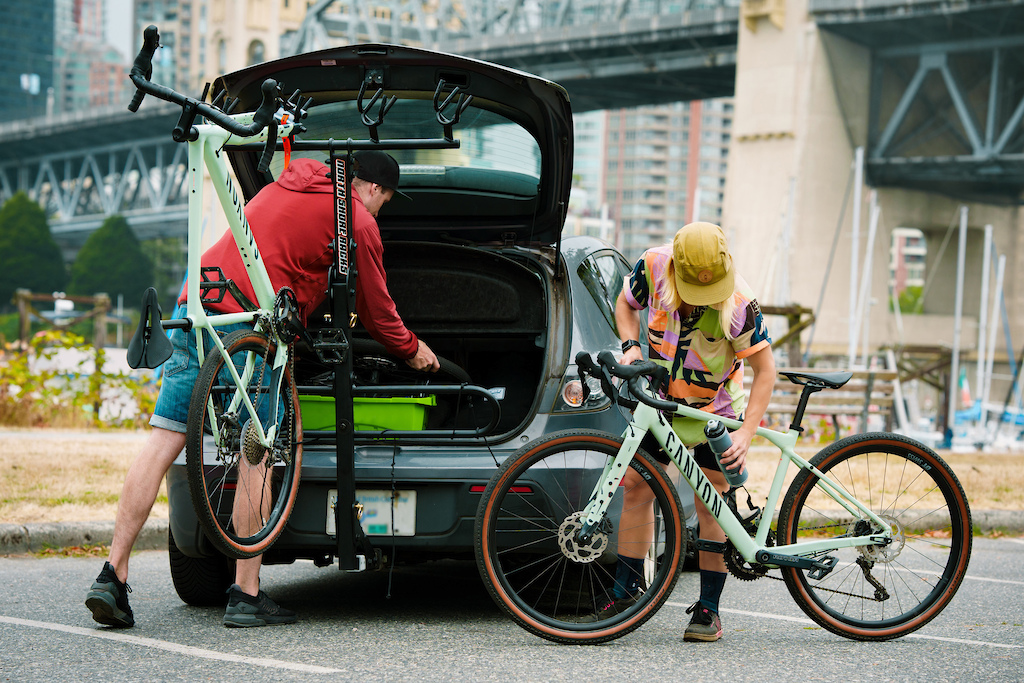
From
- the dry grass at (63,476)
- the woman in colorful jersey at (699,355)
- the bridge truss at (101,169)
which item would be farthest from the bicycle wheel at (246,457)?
the bridge truss at (101,169)

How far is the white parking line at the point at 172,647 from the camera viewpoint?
3387mm

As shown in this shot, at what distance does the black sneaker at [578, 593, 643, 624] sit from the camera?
3.89m

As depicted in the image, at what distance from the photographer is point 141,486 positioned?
391 cm

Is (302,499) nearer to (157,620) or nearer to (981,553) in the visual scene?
(157,620)

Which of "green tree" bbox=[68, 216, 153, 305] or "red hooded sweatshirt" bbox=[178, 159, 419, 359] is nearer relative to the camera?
"red hooded sweatshirt" bbox=[178, 159, 419, 359]

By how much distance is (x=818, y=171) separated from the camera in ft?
119

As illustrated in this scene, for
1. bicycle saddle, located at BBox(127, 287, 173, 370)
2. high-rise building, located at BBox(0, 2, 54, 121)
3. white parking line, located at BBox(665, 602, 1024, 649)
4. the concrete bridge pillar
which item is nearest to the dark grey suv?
bicycle saddle, located at BBox(127, 287, 173, 370)

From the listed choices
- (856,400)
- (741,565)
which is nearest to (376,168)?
(741,565)

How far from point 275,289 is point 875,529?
2248 millimetres

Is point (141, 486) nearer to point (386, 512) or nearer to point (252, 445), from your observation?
point (252, 445)

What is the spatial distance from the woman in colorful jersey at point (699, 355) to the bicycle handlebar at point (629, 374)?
0.14 metres

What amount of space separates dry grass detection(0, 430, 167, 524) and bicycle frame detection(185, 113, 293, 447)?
2.61 m

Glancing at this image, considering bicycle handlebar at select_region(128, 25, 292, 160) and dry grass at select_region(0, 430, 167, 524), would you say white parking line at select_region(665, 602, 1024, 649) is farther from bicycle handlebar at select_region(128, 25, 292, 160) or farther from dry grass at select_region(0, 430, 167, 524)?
dry grass at select_region(0, 430, 167, 524)

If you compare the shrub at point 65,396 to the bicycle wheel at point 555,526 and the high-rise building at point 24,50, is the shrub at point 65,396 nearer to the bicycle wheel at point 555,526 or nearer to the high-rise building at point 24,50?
the bicycle wheel at point 555,526
